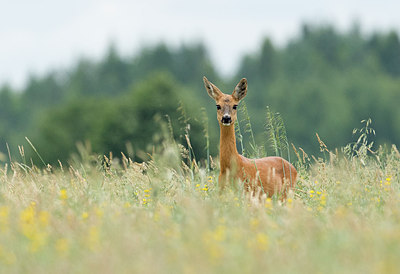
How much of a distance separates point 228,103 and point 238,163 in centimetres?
83

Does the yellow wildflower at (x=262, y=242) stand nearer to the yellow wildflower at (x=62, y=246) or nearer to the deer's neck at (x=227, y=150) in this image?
the yellow wildflower at (x=62, y=246)

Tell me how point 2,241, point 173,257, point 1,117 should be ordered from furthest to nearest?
point 1,117 → point 2,241 → point 173,257

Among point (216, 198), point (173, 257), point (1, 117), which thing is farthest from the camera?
point (1, 117)

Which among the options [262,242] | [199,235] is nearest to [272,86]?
[262,242]

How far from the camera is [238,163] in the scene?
25.1ft

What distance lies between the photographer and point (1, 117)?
9394cm

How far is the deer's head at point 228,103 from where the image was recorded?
7.82 meters

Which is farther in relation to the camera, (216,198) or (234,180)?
(234,180)

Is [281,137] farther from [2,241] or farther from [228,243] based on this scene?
[2,241]

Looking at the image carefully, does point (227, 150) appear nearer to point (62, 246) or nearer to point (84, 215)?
point (84, 215)

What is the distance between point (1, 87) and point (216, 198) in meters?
98.7

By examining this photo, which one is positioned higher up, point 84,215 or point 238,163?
point 84,215

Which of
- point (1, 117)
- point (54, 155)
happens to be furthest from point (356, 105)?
point (1, 117)

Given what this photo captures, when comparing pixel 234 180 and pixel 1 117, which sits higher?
pixel 234 180
